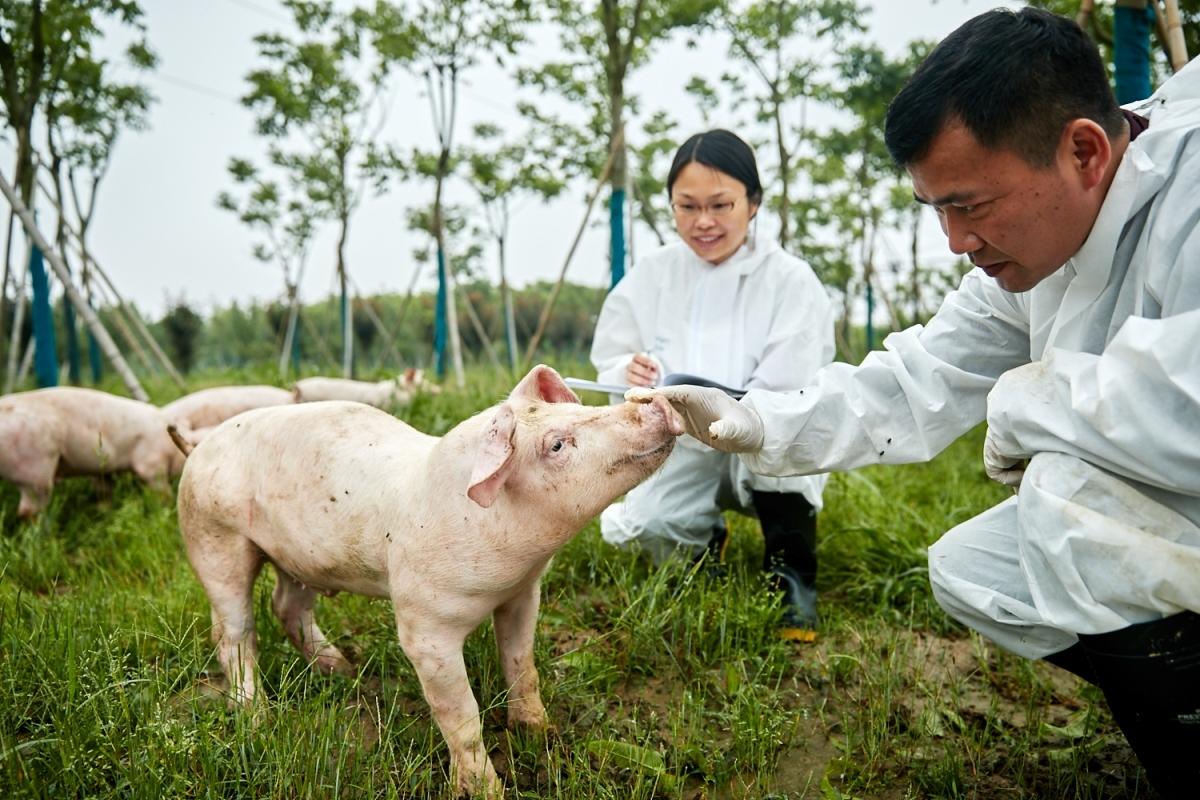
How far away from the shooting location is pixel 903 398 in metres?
2.46

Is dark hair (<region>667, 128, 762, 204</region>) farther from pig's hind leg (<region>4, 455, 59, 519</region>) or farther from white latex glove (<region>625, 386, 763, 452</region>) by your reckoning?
pig's hind leg (<region>4, 455, 59, 519</region>)

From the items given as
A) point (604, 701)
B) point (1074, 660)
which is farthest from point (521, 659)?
point (1074, 660)

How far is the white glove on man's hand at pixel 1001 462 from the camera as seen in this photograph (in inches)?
81.3

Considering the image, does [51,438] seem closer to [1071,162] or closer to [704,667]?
[704,667]

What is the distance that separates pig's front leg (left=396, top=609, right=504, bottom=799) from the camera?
2.15 m

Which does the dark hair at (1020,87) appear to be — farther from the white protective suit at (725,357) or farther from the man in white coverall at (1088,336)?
the white protective suit at (725,357)

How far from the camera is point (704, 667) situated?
2.85 meters

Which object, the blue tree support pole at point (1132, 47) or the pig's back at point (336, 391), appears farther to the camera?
the pig's back at point (336, 391)

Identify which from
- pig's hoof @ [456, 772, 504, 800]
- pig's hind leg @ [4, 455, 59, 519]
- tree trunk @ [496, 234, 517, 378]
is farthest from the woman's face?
tree trunk @ [496, 234, 517, 378]

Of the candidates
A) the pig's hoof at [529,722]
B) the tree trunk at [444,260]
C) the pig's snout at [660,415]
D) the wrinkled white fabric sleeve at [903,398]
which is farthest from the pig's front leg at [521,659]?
the tree trunk at [444,260]

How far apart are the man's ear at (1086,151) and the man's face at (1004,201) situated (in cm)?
1

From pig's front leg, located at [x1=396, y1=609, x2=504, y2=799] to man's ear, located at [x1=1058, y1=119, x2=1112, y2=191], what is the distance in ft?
5.89

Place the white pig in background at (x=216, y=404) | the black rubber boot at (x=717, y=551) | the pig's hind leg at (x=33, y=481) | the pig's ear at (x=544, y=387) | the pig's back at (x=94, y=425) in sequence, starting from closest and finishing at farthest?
the pig's ear at (x=544, y=387), the black rubber boot at (x=717, y=551), the pig's hind leg at (x=33, y=481), the pig's back at (x=94, y=425), the white pig in background at (x=216, y=404)

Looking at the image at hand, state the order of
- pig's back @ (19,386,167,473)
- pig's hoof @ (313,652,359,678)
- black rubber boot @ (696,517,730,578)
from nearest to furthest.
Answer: pig's hoof @ (313,652,359,678) < black rubber boot @ (696,517,730,578) < pig's back @ (19,386,167,473)
